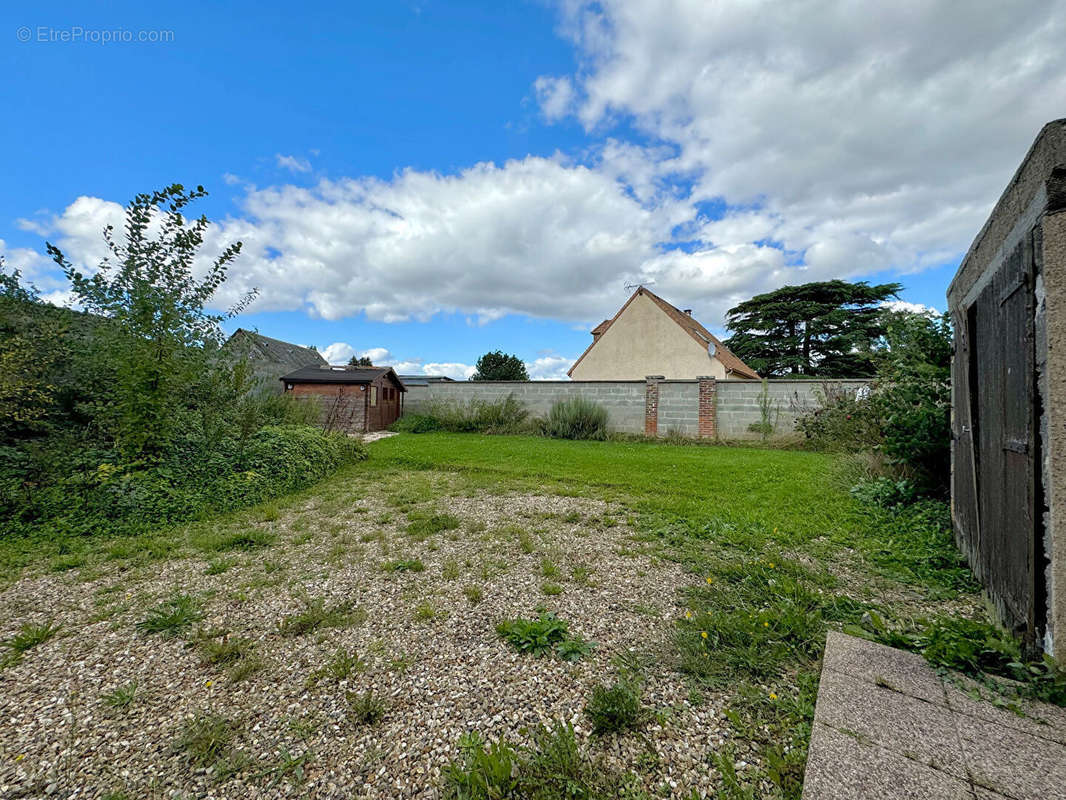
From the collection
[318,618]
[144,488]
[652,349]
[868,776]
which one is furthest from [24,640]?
[652,349]

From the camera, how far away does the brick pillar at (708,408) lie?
11336 millimetres

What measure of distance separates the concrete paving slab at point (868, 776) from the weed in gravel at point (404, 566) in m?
2.49

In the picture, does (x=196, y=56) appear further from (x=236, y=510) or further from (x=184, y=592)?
(x=184, y=592)

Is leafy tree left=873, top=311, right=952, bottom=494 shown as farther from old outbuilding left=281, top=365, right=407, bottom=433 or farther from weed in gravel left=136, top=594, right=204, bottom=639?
old outbuilding left=281, top=365, right=407, bottom=433

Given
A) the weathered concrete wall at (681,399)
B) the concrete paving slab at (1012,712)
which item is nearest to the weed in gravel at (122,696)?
the concrete paving slab at (1012,712)

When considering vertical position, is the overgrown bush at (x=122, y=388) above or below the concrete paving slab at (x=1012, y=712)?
above

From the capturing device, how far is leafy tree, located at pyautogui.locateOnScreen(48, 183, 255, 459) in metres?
4.22

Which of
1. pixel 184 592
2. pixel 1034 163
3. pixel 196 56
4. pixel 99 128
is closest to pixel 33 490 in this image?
pixel 184 592

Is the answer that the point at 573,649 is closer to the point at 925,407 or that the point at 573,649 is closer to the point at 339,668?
the point at 339,668

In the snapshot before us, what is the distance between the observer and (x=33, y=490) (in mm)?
3887

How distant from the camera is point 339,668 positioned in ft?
6.18

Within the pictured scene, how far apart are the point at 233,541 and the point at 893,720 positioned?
14.5 feet

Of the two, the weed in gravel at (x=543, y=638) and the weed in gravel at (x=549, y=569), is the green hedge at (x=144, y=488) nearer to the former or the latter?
the weed in gravel at (x=549, y=569)

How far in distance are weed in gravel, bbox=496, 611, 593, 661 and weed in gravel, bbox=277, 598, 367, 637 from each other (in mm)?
870
